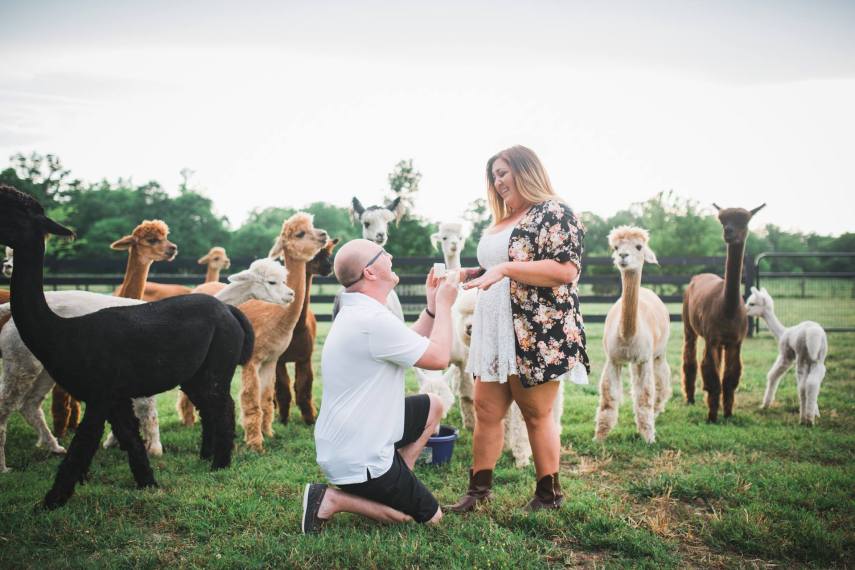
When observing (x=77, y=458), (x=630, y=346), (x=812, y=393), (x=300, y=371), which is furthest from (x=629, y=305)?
(x=77, y=458)

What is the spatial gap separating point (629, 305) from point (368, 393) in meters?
3.18

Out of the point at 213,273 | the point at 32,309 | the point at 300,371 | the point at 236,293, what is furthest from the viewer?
the point at 213,273

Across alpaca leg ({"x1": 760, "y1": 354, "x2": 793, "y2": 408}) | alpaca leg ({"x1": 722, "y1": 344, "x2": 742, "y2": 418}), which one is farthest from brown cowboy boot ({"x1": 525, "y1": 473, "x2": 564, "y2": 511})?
alpaca leg ({"x1": 760, "y1": 354, "x2": 793, "y2": 408})

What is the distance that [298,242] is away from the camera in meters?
6.04

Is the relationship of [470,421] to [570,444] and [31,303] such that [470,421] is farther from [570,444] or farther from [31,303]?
[31,303]

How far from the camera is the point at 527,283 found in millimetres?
3473

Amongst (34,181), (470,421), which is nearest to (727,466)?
(470,421)

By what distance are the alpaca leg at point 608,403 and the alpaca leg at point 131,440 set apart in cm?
386

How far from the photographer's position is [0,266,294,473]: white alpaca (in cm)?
462

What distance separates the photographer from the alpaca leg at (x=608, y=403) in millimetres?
5574

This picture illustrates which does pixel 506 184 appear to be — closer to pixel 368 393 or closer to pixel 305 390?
pixel 368 393

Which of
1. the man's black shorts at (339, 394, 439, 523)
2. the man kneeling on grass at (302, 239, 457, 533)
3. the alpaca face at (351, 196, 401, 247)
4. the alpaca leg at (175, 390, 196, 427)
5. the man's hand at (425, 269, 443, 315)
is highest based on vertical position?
the alpaca face at (351, 196, 401, 247)

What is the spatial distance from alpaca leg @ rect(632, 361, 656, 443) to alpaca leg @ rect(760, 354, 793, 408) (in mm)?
2073

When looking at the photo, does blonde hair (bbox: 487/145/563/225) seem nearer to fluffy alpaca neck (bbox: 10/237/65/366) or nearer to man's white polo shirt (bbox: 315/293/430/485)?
man's white polo shirt (bbox: 315/293/430/485)
